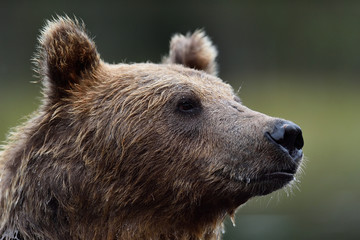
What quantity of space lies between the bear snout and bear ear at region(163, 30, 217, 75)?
1799 millimetres

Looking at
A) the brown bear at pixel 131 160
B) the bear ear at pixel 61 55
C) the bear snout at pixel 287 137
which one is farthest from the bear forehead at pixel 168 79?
the bear snout at pixel 287 137

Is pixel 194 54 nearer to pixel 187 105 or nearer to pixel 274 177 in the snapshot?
pixel 187 105

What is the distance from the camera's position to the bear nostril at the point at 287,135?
502cm

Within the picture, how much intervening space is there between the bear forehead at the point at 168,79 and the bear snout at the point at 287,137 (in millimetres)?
734

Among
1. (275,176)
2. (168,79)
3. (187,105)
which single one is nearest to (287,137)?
(275,176)

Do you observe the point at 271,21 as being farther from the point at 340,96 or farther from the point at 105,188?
the point at 105,188

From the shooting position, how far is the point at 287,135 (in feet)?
16.6

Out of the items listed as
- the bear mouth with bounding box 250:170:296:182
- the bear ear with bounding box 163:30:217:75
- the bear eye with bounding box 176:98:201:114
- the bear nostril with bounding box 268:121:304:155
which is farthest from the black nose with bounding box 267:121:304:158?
the bear ear with bounding box 163:30:217:75

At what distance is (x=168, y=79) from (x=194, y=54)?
1.13m

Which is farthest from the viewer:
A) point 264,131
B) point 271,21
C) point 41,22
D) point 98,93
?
point 271,21

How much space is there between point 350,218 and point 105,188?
1042 cm

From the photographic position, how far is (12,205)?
5.22 m

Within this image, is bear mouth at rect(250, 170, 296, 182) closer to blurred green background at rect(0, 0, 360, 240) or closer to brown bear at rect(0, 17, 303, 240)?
brown bear at rect(0, 17, 303, 240)

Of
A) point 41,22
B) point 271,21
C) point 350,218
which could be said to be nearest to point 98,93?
point 350,218
